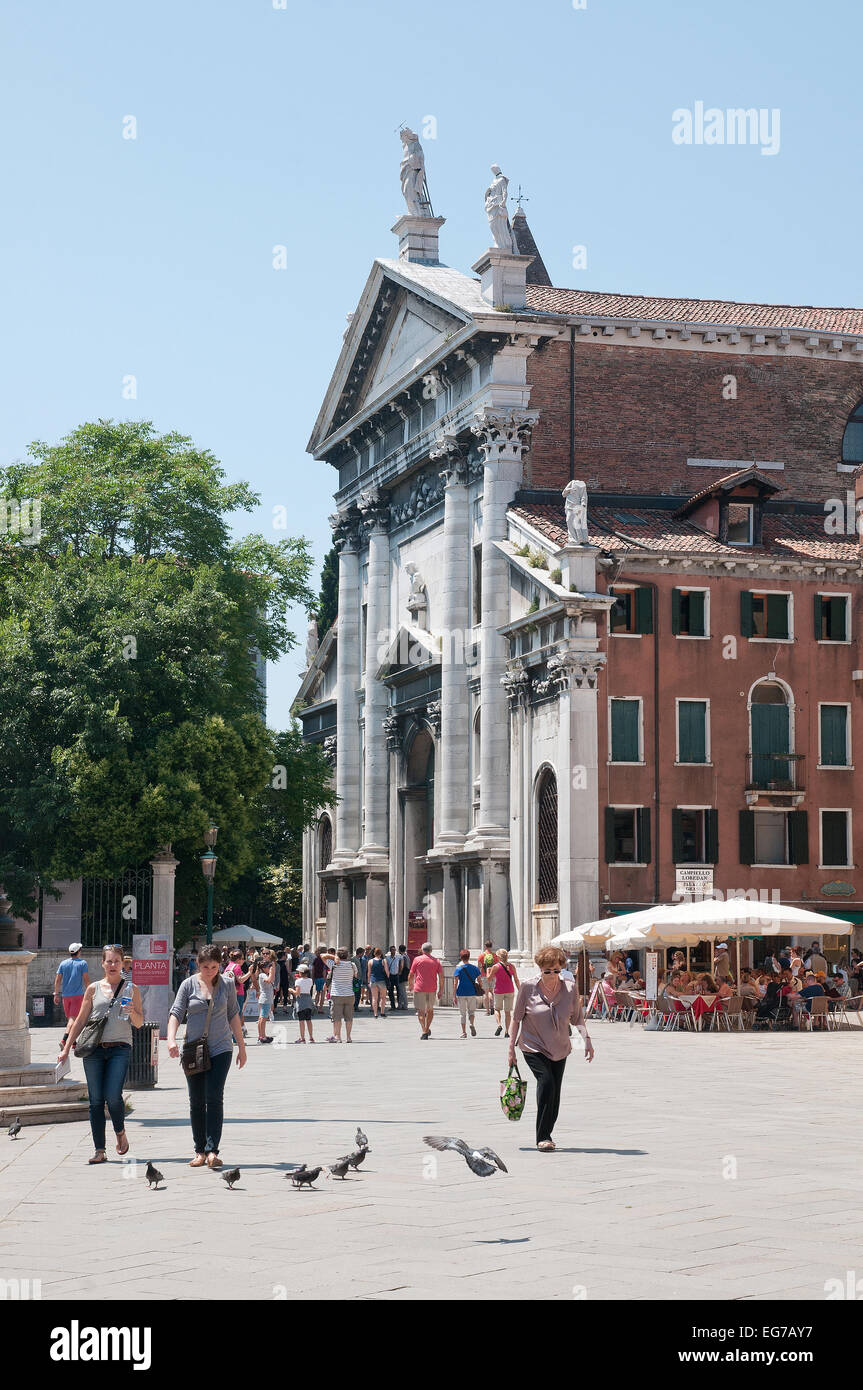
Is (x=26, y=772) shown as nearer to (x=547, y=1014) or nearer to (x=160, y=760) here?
(x=160, y=760)

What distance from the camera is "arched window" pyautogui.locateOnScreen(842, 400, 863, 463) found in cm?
5281

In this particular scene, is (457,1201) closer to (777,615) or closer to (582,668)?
(582,668)

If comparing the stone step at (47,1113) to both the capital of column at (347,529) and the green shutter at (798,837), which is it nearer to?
the green shutter at (798,837)

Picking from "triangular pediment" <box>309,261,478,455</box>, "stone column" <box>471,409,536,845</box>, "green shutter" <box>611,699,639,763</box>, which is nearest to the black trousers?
"green shutter" <box>611,699,639,763</box>

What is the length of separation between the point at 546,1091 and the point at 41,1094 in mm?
5691

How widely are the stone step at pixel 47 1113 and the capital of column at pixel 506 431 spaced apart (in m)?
33.2

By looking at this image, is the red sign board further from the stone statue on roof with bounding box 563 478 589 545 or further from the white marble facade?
the stone statue on roof with bounding box 563 478 589 545

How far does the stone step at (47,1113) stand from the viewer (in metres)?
16.8

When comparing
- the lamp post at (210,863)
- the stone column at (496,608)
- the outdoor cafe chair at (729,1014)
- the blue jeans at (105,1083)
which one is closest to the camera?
the blue jeans at (105,1083)

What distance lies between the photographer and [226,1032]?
44.0 ft

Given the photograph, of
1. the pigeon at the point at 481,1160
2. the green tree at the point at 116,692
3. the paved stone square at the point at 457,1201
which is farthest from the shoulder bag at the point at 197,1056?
the green tree at the point at 116,692

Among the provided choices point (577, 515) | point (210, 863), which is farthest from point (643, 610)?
point (210, 863)
